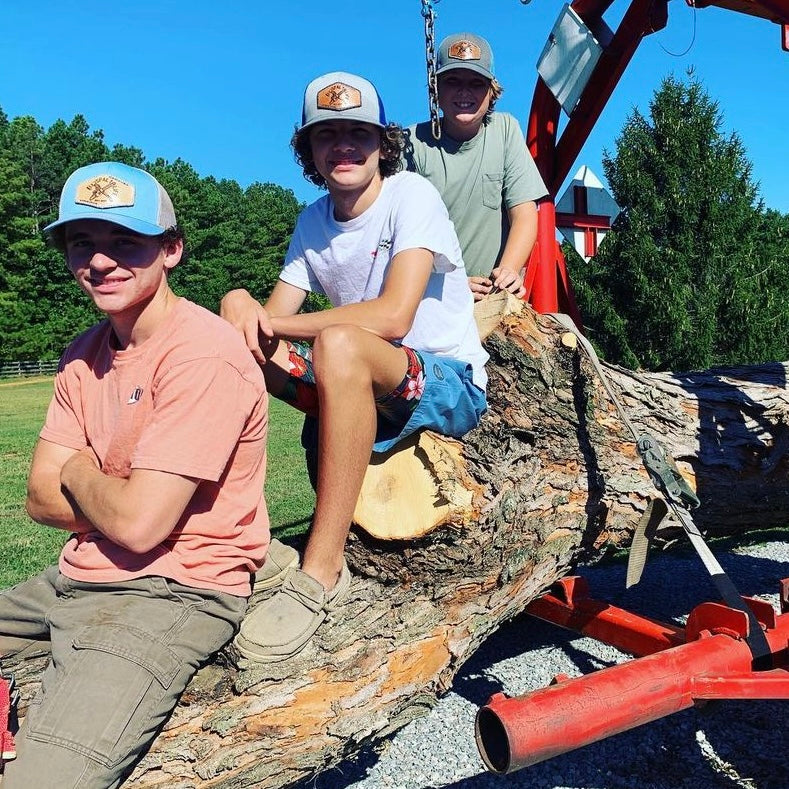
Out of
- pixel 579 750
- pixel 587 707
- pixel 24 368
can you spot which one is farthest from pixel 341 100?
pixel 24 368

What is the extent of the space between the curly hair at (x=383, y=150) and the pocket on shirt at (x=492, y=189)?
1115mm

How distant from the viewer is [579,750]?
321cm

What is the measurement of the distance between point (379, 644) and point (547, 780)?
1.10 metres

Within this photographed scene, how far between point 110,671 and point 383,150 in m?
1.74

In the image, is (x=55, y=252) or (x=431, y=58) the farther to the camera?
(x=55, y=252)

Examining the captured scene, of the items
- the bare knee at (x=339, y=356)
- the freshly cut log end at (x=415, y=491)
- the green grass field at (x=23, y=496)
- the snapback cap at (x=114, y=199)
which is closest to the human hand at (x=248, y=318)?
the bare knee at (x=339, y=356)

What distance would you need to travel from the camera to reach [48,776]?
5.25 ft

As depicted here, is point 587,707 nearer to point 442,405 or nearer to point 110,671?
point 442,405

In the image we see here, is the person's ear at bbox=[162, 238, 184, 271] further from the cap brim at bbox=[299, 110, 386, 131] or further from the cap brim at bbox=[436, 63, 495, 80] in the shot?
the cap brim at bbox=[436, 63, 495, 80]

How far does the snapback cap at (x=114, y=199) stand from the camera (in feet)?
6.40

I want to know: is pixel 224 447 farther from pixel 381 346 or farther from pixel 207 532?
pixel 381 346

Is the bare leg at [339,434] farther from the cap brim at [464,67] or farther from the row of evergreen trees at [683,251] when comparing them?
the row of evergreen trees at [683,251]

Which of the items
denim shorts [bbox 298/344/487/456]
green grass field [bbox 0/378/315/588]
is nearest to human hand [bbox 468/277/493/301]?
denim shorts [bbox 298/344/487/456]

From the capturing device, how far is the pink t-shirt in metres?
1.91
